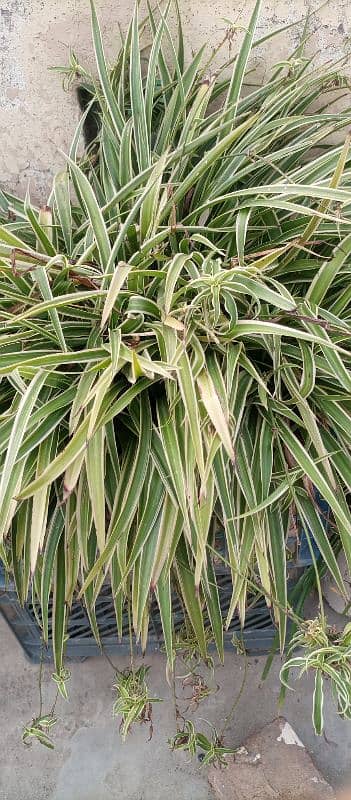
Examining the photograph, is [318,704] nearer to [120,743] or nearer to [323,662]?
[323,662]

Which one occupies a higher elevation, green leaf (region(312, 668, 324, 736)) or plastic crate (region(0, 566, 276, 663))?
green leaf (region(312, 668, 324, 736))

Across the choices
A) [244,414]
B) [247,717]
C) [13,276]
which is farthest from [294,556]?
[13,276]

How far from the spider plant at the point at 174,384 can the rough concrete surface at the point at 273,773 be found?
1.35ft

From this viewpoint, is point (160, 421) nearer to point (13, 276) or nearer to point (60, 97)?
point (13, 276)

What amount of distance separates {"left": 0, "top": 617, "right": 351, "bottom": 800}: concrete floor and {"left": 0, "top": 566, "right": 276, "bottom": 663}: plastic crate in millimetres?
96

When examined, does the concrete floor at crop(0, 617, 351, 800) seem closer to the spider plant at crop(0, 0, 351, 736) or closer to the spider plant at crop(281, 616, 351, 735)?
the spider plant at crop(0, 0, 351, 736)

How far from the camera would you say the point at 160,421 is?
1.00 m

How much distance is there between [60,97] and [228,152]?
0.40m

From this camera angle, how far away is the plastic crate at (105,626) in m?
1.21

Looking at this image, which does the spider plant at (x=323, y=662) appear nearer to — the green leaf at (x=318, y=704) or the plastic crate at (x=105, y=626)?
the green leaf at (x=318, y=704)

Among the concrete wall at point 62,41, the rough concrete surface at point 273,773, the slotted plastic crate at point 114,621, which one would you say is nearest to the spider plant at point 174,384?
the slotted plastic crate at point 114,621

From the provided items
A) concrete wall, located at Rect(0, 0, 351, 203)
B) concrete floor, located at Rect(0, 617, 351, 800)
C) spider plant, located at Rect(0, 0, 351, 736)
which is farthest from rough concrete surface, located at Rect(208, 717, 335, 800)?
concrete wall, located at Rect(0, 0, 351, 203)

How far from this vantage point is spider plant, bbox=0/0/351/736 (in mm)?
903

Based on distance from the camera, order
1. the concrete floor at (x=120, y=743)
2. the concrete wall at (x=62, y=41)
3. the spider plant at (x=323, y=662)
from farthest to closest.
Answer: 1. the concrete floor at (x=120, y=743)
2. the concrete wall at (x=62, y=41)
3. the spider plant at (x=323, y=662)
